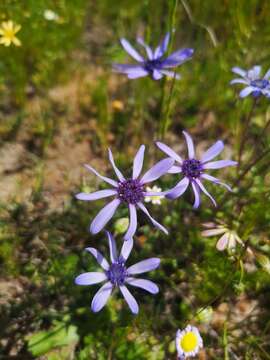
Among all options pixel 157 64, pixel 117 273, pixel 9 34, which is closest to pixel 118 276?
pixel 117 273

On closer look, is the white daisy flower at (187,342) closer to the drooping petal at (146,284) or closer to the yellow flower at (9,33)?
the drooping petal at (146,284)

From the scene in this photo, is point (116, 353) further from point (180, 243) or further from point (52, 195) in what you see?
point (52, 195)

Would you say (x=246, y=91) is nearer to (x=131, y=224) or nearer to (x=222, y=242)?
(x=222, y=242)

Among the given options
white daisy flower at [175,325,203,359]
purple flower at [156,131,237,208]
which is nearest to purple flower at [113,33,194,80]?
purple flower at [156,131,237,208]

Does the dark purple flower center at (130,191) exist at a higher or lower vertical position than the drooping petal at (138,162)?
lower

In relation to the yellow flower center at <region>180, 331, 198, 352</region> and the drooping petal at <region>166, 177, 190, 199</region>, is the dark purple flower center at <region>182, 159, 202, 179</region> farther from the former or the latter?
the yellow flower center at <region>180, 331, 198, 352</region>

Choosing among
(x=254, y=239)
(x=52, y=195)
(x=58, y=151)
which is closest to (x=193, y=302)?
(x=254, y=239)

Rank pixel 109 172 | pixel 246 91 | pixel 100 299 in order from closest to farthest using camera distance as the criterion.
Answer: pixel 100 299, pixel 246 91, pixel 109 172

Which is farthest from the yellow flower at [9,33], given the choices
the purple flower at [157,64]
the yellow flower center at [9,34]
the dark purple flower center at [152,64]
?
the dark purple flower center at [152,64]
